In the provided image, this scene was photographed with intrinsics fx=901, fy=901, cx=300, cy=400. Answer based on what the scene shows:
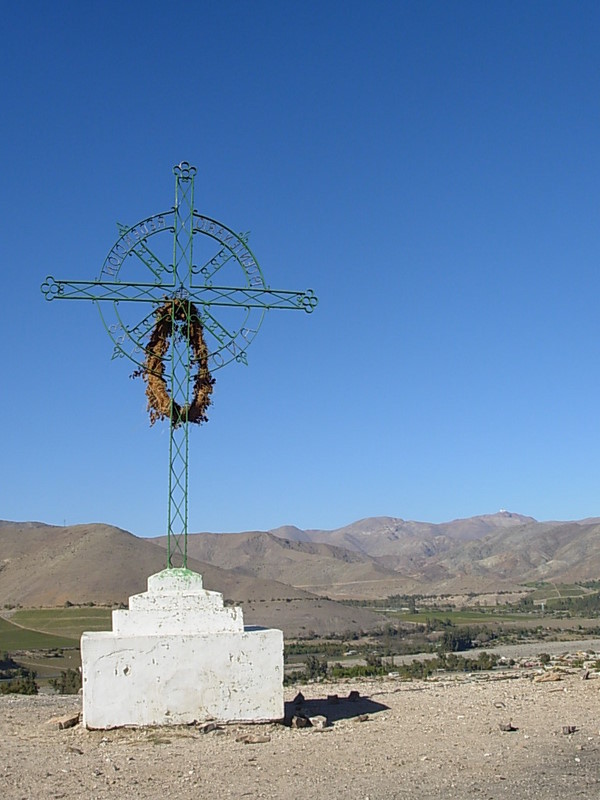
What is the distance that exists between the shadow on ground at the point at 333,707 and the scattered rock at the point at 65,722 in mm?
2918

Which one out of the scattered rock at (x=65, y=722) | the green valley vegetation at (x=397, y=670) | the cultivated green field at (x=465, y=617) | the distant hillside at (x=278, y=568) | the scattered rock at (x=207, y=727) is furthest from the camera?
the distant hillside at (x=278, y=568)

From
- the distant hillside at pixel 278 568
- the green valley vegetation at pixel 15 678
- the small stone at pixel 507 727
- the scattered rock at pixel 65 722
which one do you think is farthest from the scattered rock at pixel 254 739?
the distant hillside at pixel 278 568

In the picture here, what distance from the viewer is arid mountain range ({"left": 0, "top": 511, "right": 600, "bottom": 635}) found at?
2741 inches

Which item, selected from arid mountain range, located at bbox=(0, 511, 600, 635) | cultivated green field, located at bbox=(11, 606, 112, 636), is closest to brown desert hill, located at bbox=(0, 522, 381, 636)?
arid mountain range, located at bbox=(0, 511, 600, 635)

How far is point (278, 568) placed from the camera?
5743 inches

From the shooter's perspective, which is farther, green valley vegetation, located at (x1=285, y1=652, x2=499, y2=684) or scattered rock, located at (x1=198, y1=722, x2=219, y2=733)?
green valley vegetation, located at (x1=285, y1=652, x2=499, y2=684)

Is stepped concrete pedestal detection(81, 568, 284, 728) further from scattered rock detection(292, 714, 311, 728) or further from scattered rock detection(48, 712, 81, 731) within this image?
scattered rock detection(48, 712, 81, 731)

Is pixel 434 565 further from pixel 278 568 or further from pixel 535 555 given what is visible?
pixel 278 568

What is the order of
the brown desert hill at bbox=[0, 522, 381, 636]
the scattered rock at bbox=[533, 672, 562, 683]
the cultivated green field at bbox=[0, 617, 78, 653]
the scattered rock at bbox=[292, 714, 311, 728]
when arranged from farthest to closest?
the brown desert hill at bbox=[0, 522, 381, 636], the cultivated green field at bbox=[0, 617, 78, 653], the scattered rock at bbox=[533, 672, 562, 683], the scattered rock at bbox=[292, 714, 311, 728]

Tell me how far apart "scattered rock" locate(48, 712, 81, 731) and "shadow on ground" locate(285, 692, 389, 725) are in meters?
2.92

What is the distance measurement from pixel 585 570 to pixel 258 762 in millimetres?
110472

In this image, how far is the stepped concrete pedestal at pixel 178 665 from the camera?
38.3 feet

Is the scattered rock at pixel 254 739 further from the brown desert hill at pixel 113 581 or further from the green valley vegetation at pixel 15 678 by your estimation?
the brown desert hill at pixel 113 581

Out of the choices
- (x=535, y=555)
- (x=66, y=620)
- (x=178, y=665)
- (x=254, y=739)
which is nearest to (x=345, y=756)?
(x=254, y=739)
